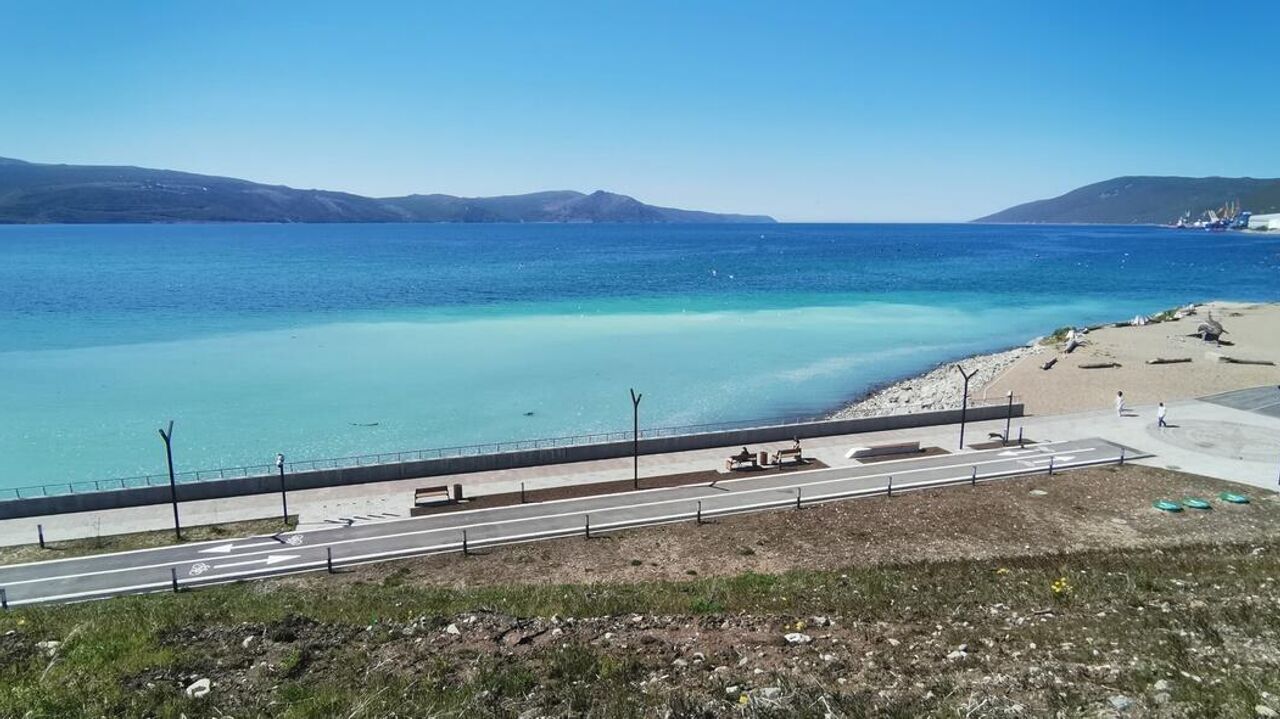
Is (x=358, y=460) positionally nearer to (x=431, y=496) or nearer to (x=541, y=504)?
(x=431, y=496)

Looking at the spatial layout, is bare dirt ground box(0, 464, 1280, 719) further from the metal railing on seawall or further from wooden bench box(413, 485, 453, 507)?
the metal railing on seawall

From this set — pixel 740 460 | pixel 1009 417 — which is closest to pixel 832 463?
pixel 740 460

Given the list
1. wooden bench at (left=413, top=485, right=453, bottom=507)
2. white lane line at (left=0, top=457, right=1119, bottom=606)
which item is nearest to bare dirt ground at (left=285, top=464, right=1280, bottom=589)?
white lane line at (left=0, top=457, right=1119, bottom=606)

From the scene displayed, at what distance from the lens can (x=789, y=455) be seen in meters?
26.5

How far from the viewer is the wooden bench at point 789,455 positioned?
25.9 metres

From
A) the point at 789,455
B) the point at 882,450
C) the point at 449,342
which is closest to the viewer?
the point at 789,455

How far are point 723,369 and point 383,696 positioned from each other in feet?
136

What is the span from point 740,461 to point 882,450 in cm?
603

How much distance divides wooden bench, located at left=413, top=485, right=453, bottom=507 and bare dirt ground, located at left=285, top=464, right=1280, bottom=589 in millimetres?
4206

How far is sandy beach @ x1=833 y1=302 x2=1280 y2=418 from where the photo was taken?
36375mm

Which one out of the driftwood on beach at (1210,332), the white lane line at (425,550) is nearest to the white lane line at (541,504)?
the white lane line at (425,550)

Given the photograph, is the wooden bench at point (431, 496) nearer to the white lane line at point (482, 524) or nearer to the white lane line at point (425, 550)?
the white lane line at point (482, 524)

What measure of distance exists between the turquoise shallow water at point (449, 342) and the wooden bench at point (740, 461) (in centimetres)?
1150

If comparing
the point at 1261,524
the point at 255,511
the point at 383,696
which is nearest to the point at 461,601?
the point at 383,696
